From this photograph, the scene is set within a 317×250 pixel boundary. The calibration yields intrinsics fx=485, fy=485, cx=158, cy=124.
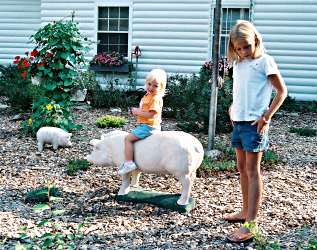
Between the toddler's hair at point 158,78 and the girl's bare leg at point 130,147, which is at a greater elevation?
the toddler's hair at point 158,78

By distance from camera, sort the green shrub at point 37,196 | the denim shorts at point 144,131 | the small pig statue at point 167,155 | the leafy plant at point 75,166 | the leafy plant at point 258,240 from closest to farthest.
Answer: the leafy plant at point 258,240 → the small pig statue at point 167,155 → the denim shorts at point 144,131 → the green shrub at point 37,196 → the leafy plant at point 75,166

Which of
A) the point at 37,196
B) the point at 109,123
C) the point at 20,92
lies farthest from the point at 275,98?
the point at 20,92

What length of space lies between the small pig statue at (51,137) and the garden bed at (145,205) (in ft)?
0.36

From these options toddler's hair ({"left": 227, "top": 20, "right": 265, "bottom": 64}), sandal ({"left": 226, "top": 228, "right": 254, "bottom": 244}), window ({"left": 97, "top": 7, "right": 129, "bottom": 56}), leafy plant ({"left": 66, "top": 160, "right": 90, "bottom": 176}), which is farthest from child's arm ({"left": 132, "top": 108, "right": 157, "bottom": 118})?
window ({"left": 97, "top": 7, "right": 129, "bottom": 56})

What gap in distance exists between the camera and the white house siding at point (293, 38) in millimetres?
12023

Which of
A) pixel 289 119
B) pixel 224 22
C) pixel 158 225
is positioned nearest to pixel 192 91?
pixel 289 119

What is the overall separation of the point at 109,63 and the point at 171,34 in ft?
5.90

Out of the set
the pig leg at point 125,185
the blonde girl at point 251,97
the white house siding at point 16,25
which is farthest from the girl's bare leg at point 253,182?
the white house siding at point 16,25

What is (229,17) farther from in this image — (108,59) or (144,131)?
(144,131)

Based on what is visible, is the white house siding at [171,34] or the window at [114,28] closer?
the white house siding at [171,34]

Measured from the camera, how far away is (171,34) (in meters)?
12.8

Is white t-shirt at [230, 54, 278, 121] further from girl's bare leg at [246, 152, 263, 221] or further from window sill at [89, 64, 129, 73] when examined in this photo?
window sill at [89, 64, 129, 73]

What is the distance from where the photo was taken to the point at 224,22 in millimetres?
12531

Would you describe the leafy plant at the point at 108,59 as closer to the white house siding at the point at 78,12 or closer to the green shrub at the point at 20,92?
the white house siding at the point at 78,12
